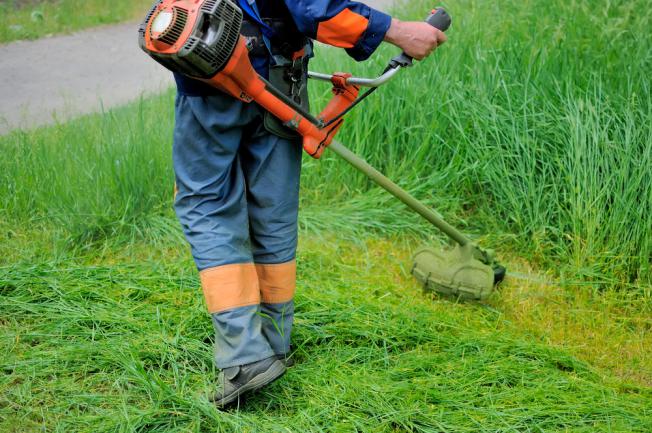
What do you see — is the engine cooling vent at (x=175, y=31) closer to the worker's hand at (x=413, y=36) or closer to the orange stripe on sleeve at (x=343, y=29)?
the orange stripe on sleeve at (x=343, y=29)

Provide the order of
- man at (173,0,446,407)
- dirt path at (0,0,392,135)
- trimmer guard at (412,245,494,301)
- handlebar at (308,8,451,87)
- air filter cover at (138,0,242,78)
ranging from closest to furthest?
air filter cover at (138,0,242,78) < man at (173,0,446,407) < handlebar at (308,8,451,87) < trimmer guard at (412,245,494,301) < dirt path at (0,0,392,135)

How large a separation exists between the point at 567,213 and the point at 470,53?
1.22 meters

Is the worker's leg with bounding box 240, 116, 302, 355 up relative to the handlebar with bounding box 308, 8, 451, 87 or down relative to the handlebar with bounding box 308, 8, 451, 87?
down

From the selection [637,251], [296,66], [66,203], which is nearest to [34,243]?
[66,203]

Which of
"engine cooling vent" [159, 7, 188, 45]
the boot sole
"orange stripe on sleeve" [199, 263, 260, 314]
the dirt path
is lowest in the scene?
the dirt path

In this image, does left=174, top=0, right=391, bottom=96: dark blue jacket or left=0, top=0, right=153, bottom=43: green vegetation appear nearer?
left=174, top=0, right=391, bottom=96: dark blue jacket

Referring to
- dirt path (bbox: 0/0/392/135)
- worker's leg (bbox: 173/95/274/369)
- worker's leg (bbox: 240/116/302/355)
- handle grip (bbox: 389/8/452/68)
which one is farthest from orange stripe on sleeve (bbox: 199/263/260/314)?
dirt path (bbox: 0/0/392/135)

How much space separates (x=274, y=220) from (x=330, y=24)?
74 centimetres

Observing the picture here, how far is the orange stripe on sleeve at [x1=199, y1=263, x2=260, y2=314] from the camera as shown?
8.86 ft

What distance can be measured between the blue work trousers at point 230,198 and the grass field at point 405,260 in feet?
0.96

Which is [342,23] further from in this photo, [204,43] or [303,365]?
[303,365]

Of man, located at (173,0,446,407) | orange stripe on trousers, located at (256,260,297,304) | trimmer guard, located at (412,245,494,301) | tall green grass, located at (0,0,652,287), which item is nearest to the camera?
man, located at (173,0,446,407)

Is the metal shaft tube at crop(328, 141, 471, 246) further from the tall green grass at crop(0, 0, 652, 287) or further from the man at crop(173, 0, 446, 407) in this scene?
the tall green grass at crop(0, 0, 652, 287)

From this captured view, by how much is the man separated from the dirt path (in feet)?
Answer: 7.19
